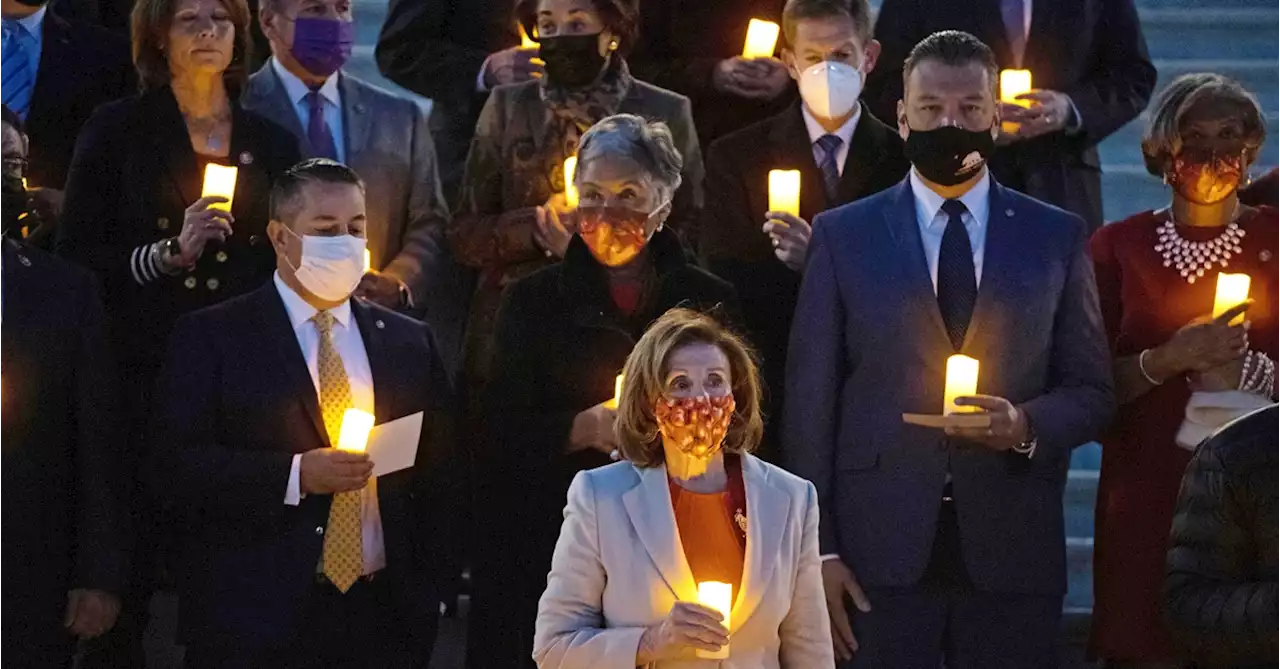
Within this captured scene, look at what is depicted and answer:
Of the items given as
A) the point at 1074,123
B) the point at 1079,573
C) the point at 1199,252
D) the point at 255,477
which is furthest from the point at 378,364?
the point at 1079,573

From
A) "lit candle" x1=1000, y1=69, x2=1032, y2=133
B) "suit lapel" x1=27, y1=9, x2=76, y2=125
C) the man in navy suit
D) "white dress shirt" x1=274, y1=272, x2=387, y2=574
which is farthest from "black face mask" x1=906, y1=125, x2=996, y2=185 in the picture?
"suit lapel" x1=27, y1=9, x2=76, y2=125

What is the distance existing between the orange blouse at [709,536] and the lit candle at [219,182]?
197 cm

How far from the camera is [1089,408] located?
19.4 feet

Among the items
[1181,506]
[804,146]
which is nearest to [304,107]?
[804,146]

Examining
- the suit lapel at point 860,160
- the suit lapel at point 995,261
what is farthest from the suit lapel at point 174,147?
the suit lapel at point 995,261

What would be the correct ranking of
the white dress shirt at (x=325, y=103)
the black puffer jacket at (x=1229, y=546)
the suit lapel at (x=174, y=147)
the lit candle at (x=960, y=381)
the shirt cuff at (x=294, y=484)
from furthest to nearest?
the white dress shirt at (x=325, y=103) < the suit lapel at (x=174, y=147) < the shirt cuff at (x=294, y=484) < the lit candle at (x=960, y=381) < the black puffer jacket at (x=1229, y=546)

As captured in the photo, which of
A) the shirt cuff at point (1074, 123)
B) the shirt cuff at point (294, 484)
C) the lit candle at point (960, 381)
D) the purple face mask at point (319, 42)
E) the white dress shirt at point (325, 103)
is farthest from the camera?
the shirt cuff at point (1074, 123)

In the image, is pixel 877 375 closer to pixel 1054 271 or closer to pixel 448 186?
pixel 1054 271

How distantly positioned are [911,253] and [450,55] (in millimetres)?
2037

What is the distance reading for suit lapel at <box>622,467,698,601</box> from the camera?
15.6 feet

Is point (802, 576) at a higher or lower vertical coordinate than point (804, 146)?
lower

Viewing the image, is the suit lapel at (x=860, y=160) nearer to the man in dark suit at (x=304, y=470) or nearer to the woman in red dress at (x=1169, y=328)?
the woman in red dress at (x=1169, y=328)

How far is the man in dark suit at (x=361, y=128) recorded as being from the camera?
689 cm

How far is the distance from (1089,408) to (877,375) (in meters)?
0.55
